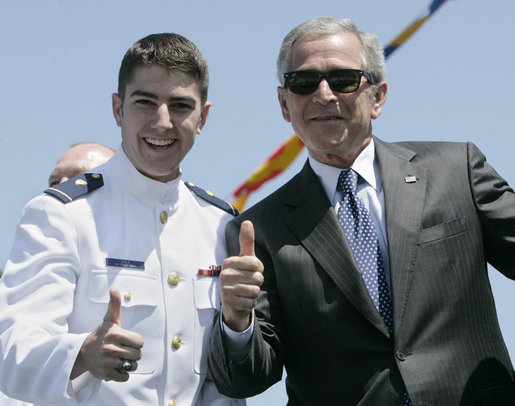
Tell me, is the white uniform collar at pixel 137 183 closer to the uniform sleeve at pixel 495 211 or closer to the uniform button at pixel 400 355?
the uniform button at pixel 400 355

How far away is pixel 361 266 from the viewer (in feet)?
14.7

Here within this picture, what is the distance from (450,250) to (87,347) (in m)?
1.76

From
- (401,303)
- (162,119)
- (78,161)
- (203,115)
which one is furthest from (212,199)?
(78,161)

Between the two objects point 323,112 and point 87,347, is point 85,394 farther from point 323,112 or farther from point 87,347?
point 323,112

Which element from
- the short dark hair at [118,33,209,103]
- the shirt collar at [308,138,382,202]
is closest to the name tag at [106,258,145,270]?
the short dark hair at [118,33,209,103]

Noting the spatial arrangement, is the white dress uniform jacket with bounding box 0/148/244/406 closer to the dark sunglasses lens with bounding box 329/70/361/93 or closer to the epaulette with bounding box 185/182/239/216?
the epaulette with bounding box 185/182/239/216

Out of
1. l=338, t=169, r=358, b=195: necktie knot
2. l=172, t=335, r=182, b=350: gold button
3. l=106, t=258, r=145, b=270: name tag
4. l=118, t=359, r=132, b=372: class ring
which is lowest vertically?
l=172, t=335, r=182, b=350: gold button

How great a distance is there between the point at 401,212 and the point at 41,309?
1.75 m

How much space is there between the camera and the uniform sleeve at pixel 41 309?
3.94m

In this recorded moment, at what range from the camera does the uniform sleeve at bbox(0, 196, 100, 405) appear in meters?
3.94

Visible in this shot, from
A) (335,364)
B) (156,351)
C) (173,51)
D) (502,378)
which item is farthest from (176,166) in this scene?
(502,378)

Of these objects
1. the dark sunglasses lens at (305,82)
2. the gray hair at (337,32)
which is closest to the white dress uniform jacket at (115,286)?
the dark sunglasses lens at (305,82)

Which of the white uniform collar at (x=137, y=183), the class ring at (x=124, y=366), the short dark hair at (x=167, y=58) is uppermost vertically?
the short dark hair at (x=167, y=58)

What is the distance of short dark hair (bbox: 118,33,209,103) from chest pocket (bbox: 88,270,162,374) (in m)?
0.94
